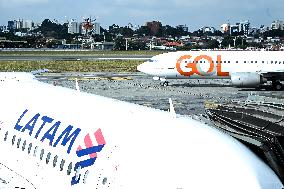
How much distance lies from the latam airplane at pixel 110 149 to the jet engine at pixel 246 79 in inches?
1524

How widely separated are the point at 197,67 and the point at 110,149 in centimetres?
4682

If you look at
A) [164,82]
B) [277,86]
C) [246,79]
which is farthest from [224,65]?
[164,82]

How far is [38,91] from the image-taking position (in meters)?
17.9

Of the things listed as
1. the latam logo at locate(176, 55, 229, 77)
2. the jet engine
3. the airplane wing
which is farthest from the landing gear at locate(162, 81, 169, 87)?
the airplane wing

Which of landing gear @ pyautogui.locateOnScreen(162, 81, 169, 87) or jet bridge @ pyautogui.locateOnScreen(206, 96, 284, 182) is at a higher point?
jet bridge @ pyautogui.locateOnScreen(206, 96, 284, 182)

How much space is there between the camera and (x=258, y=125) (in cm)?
1294

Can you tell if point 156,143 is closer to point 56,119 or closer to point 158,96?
point 56,119

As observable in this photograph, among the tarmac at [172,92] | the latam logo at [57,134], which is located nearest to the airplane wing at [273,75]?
the tarmac at [172,92]

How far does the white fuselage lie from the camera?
5678 cm

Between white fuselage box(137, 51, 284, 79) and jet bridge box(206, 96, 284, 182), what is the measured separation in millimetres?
39606

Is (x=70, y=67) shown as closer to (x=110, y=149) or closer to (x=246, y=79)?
(x=246, y=79)

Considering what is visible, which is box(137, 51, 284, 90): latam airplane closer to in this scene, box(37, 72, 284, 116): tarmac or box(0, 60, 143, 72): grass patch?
box(37, 72, 284, 116): tarmac

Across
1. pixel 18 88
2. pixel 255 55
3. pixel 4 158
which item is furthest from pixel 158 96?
pixel 4 158

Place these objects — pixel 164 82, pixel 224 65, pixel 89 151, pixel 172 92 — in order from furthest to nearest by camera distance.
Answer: pixel 164 82, pixel 224 65, pixel 172 92, pixel 89 151
